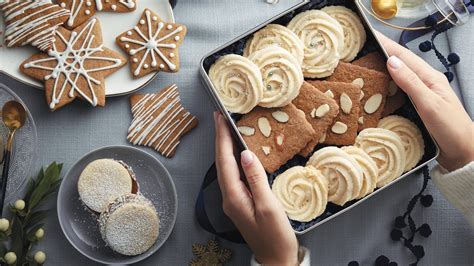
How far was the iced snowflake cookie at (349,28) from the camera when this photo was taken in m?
1.21

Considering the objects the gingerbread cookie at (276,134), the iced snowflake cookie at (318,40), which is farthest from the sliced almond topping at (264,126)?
the iced snowflake cookie at (318,40)

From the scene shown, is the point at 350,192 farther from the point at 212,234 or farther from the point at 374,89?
the point at 212,234

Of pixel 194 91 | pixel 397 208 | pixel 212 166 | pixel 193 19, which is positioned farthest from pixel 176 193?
pixel 397 208

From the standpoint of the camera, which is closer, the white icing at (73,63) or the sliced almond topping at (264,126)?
the sliced almond topping at (264,126)

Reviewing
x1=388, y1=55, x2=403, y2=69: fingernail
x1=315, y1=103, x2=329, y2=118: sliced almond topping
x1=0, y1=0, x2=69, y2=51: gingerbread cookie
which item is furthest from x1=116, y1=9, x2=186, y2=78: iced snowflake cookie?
x1=388, y1=55, x2=403, y2=69: fingernail

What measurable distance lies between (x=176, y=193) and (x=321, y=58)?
0.42 metres

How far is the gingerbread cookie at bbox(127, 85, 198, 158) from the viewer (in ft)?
4.52

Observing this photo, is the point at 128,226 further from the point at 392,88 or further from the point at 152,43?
the point at 392,88

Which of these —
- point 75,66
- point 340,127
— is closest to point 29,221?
point 75,66

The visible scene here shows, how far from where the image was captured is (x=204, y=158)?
1.39m

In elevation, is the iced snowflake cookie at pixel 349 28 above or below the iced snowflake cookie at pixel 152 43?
above

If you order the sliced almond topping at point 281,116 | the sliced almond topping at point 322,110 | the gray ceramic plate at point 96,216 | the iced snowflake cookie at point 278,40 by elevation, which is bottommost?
the gray ceramic plate at point 96,216

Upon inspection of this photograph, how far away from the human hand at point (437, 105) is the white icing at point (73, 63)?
22.6 inches

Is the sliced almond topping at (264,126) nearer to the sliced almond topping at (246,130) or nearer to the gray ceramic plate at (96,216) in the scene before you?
the sliced almond topping at (246,130)
